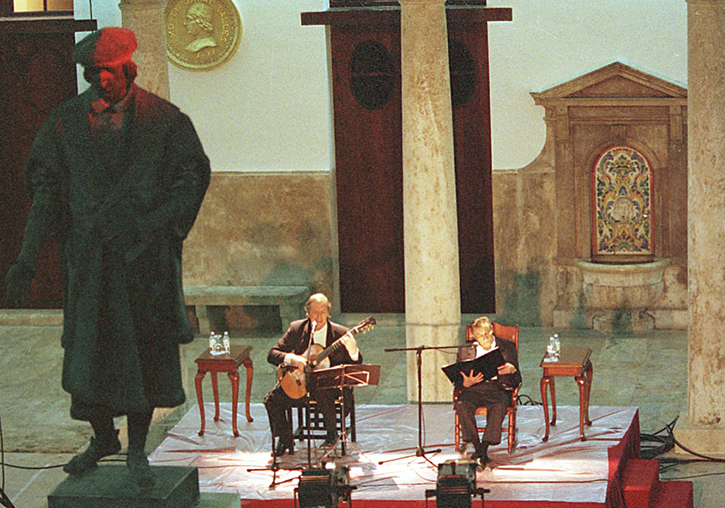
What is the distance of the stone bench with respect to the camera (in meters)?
13.0

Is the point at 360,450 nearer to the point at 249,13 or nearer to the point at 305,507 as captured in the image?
the point at 305,507

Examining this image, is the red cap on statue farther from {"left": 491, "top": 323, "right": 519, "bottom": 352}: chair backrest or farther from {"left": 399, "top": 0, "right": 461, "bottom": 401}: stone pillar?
{"left": 399, "top": 0, "right": 461, "bottom": 401}: stone pillar

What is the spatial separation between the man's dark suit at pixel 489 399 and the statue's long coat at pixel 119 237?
4.06 meters

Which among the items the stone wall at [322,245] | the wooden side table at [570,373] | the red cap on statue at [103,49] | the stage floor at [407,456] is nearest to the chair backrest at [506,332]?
the wooden side table at [570,373]

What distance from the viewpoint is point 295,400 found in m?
8.35

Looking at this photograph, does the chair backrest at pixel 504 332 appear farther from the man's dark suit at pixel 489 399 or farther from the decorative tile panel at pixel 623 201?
the decorative tile panel at pixel 623 201

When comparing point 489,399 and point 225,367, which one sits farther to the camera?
point 225,367

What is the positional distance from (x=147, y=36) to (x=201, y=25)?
11.2 ft

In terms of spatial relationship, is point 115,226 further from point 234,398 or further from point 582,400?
point 582,400

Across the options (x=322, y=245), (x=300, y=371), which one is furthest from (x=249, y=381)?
(x=322, y=245)

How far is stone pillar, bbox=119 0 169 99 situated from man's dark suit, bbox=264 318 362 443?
2.37 m

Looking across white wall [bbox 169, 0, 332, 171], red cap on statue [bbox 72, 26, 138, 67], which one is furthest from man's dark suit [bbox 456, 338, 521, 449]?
white wall [bbox 169, 0, 332, 171]

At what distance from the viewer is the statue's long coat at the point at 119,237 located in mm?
4305

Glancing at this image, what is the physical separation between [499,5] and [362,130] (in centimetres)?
189
